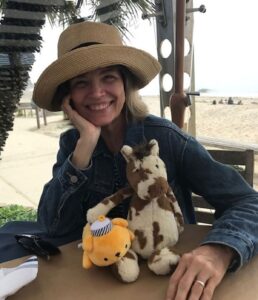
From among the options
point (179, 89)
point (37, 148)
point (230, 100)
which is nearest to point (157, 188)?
point (179, 89)

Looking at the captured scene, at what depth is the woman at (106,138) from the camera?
3.47ft

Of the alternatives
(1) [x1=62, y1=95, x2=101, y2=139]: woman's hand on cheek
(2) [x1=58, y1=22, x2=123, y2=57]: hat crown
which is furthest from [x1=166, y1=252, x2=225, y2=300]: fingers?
(2) [x1=58, y1=22, x2=123, y2=57]: hat crown

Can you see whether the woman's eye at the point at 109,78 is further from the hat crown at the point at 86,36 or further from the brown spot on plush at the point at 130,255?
the brown spot on plush at the point at 130,255

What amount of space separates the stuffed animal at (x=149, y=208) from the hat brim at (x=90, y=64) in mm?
303

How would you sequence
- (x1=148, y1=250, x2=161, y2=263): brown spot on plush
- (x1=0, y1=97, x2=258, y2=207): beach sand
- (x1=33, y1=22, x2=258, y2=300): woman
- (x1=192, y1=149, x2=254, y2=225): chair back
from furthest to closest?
(x1=0, y1=97, x2=258, y2=207): beach sand → (x1=192, y1=149, x2=254, y2=225): chair back → (x1=33, y1=22, x2=258, y2=300): woman → (x1=148, y1=250, x2=161, y2=263): brown spot on plush

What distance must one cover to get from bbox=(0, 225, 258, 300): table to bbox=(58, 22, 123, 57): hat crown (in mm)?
653

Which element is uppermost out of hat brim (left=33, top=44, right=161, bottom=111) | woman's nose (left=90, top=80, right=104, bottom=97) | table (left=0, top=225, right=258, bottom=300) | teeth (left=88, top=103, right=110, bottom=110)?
hat brim (left=33, top=44, right=161, bottom=111)

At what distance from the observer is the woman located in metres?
1.06

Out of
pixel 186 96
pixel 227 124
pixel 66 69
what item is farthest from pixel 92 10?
pixel 227 124

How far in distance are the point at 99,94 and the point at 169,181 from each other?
342mm

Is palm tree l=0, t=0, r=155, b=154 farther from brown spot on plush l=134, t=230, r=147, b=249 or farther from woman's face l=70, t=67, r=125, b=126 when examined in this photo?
brown spot on plush l=134, t=230, r=147, b=249

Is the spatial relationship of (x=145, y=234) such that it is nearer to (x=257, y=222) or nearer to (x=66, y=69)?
(x=257, y=222)

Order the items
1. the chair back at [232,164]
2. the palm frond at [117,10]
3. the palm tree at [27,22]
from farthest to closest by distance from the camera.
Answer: the palm frond at [117,10] → the palm tree at [27,22] → the chair back at [232,164]

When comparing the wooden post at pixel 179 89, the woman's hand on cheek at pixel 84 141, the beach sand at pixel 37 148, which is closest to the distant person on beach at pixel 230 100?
the beach sand at pixel 37 148
